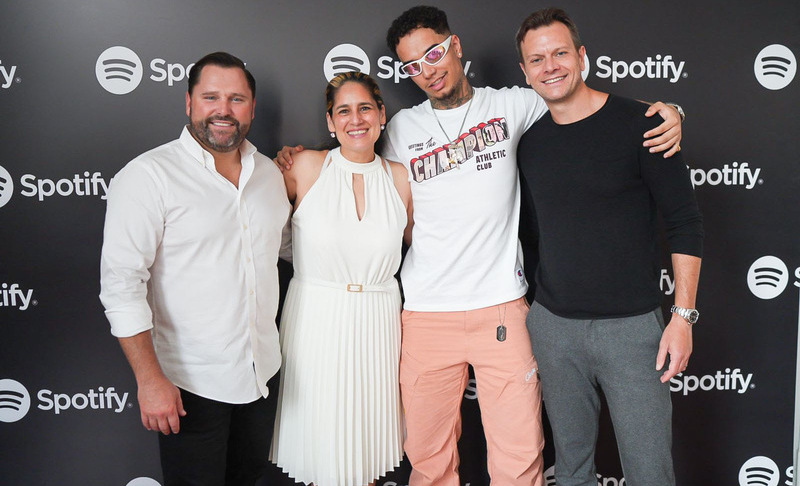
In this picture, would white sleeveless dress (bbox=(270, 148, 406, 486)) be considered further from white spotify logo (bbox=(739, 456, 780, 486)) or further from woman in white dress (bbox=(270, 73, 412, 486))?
white spotify logo (bbox=(739, 456, 780, 486))

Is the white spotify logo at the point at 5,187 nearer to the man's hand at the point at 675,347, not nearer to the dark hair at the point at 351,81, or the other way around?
the dark hair at the point at 351,81

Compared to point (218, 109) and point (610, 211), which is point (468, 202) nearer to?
point (610, 211)

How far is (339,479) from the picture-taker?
6.14 feet

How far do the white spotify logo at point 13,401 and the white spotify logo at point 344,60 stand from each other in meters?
1.72

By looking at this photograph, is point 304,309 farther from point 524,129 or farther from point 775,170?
point 775,170

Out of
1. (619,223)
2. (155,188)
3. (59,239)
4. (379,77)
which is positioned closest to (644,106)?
(619,223)

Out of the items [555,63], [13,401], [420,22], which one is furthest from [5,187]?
[555,63]

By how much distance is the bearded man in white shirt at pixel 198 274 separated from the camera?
155 cm

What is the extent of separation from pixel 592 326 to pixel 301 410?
97cm

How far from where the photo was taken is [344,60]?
220 cm

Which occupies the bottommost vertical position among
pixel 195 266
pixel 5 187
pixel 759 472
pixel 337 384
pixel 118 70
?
pixel 759 472

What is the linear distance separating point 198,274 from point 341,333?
1.59 feet

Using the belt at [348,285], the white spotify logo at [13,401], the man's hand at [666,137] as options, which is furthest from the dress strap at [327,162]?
the white spotify logo at [13,401]

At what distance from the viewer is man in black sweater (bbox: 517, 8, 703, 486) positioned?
1678mm
